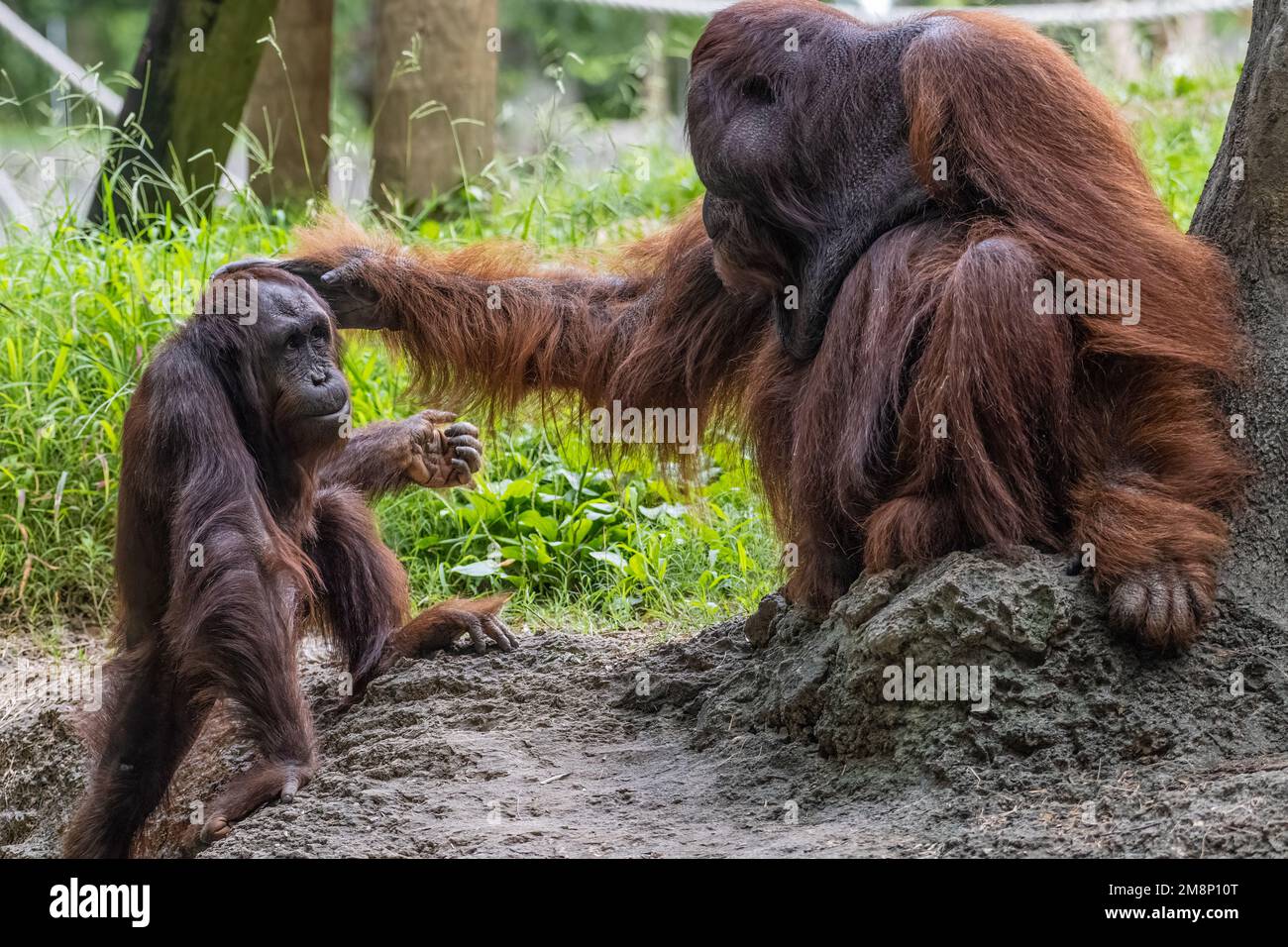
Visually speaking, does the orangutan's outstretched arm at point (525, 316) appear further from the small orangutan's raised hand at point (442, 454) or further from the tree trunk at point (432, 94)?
the tree trunk at point (432, 94)

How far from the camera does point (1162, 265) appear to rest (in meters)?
2.96

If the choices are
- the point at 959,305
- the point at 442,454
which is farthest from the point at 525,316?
the point at 959,305

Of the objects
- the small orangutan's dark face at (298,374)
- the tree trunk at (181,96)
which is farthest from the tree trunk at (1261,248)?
the tree trunk at (181,96)

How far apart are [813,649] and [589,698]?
77 centimetres

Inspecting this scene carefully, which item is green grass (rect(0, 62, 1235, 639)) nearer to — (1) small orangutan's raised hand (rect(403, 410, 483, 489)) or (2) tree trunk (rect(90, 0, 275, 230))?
(2) tree trunk (rect(90, 0, 275, 230))

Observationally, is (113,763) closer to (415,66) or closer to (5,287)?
(5,287)

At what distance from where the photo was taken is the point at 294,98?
21.5 ft

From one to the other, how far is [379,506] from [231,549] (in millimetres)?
1886

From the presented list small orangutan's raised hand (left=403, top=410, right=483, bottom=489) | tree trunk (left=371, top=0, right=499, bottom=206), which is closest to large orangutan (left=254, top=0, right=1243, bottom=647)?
small orangutan's raised hand (left=403, top=410, right=483, bottom=489)

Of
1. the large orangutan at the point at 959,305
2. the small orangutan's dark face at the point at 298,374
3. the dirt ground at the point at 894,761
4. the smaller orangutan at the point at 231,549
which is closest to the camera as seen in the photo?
the dirt ground at the point at 894,761

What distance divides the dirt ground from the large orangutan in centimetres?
12

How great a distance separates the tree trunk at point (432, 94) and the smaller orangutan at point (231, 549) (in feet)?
10.4

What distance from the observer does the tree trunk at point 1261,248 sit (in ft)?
9.47

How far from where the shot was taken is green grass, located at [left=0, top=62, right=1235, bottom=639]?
186 inches
